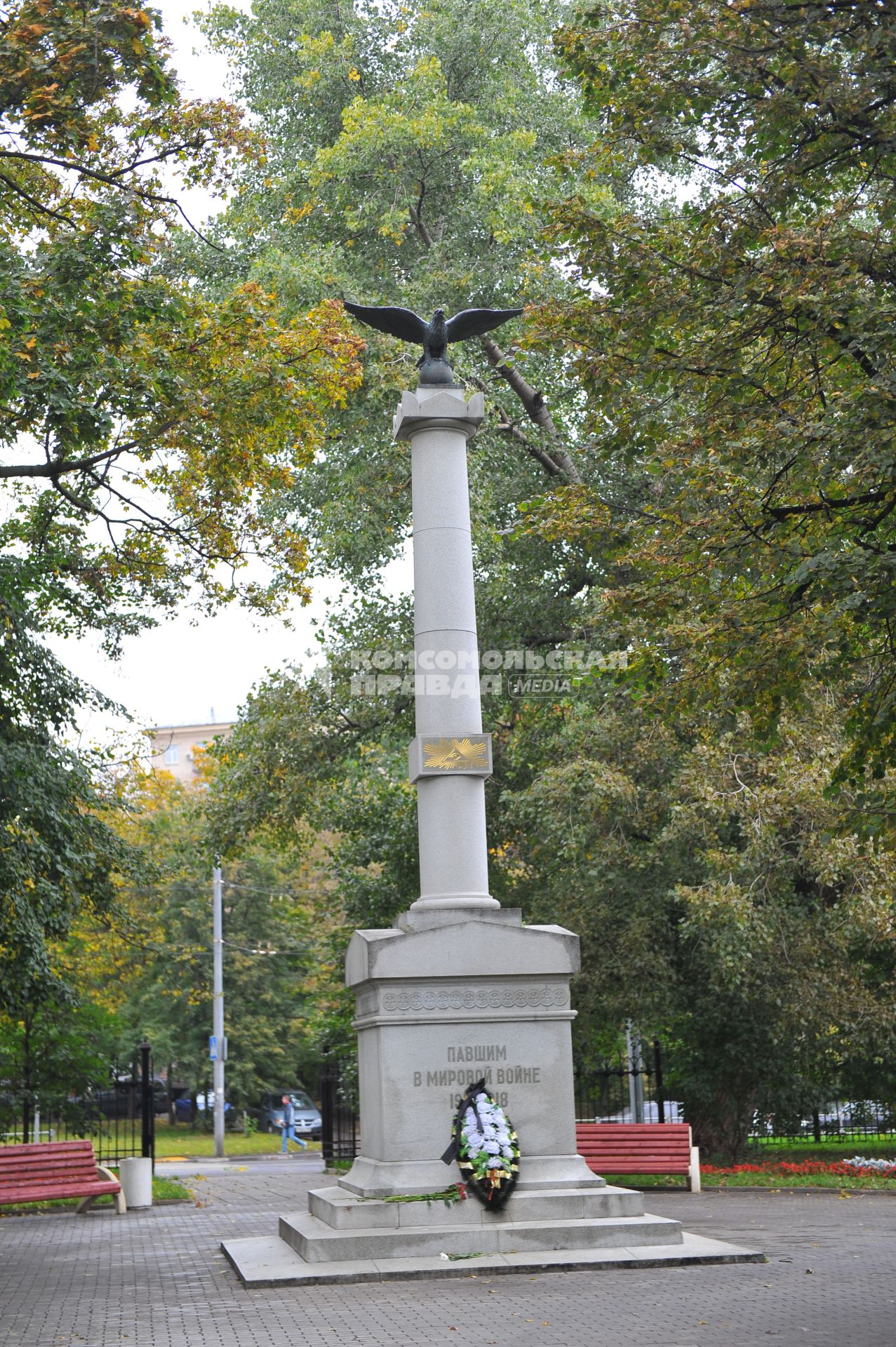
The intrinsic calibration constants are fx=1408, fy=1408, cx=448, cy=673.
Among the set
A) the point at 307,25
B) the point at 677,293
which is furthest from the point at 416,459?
the point at 307,25

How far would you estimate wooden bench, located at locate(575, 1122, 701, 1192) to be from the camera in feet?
54.9

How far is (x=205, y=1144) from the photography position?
4094 cm

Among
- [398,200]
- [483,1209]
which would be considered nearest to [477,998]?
[483,1209]

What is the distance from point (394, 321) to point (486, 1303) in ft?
30.3

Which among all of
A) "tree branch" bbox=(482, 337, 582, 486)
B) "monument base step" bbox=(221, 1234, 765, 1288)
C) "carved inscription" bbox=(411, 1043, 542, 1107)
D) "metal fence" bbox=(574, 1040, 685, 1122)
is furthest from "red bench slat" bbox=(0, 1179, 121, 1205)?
"tree branch" bbox=(482, 337, 582, 486)

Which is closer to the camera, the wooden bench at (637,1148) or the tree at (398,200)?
the wooden bench at (637,1148)

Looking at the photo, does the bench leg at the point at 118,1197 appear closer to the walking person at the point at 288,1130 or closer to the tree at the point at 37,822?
the tree at the point at 37,822

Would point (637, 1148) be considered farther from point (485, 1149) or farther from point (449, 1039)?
point (485, 1149)

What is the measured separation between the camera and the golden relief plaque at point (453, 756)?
41.0ft

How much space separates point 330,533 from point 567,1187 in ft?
40.9

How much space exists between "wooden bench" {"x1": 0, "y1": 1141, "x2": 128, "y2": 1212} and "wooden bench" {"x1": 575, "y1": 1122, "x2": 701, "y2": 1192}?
19.4 feet

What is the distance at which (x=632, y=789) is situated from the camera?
18.4 metres

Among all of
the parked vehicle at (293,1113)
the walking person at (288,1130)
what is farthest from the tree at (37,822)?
the parked vehicle at (293,1113)

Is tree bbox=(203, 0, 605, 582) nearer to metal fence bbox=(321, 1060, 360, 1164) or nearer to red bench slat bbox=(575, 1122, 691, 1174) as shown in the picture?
red bench slat bbox=(575, 1122, 691, 1174)
